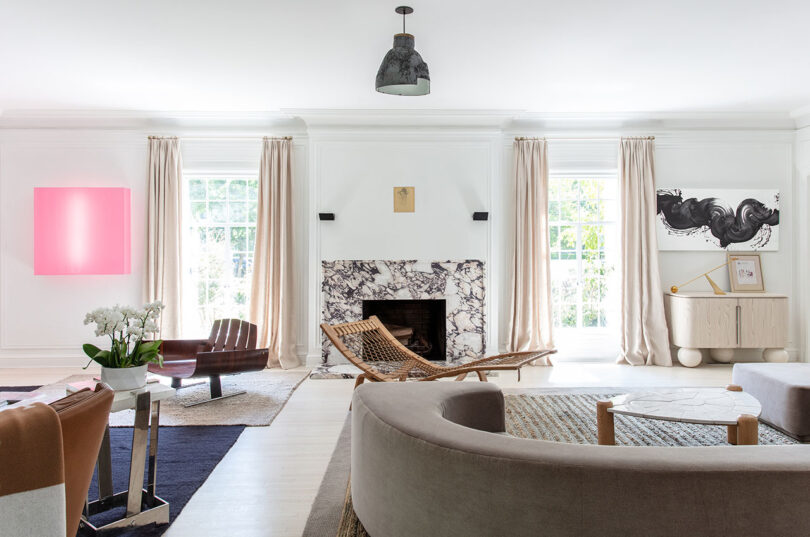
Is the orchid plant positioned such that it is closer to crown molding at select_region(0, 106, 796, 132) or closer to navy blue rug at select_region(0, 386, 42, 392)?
navy blue rug at select_region(0, 386, 42, 392)

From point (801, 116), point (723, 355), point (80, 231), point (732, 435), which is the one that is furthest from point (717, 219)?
point (80, 231)

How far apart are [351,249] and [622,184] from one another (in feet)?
9.97

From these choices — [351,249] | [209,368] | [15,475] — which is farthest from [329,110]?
[15,475]

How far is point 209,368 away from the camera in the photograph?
4160 mm

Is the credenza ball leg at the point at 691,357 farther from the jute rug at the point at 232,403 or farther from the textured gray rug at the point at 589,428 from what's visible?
the jute rug at the point at 232,403

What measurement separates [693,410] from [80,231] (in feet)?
19.0

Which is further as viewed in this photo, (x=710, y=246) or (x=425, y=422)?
(x=710, y=246)

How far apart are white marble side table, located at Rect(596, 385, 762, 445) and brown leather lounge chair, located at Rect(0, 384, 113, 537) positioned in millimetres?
2346

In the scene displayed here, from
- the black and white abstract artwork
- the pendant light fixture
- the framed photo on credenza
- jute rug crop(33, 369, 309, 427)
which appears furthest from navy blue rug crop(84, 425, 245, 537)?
the framed photo on credenza

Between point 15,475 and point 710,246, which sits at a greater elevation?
point 710,246

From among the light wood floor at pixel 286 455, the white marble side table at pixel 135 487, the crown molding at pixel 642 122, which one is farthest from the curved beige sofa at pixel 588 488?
the crown molding at pixel 642 122

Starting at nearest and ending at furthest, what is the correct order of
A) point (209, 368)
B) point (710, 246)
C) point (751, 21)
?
1. point (751, 21)
2. point (209, 368)
3. point (710, 246)

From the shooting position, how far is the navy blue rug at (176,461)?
7.78ft

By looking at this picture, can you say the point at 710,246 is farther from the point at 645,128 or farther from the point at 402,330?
the point at 402,330
